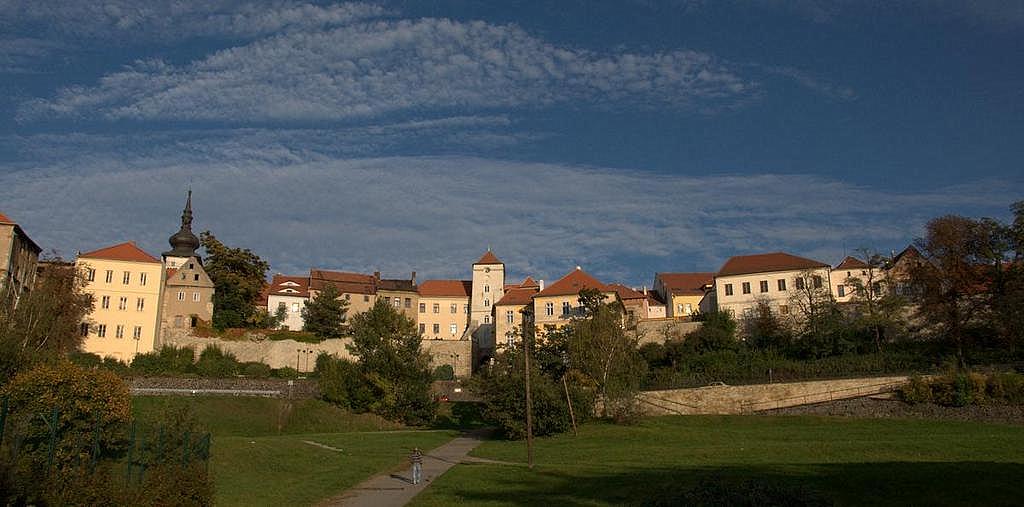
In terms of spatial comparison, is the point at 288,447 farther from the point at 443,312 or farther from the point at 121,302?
the point at 443,312

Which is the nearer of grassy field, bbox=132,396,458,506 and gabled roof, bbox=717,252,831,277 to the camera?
grassy field, bbox=132,396,458,506

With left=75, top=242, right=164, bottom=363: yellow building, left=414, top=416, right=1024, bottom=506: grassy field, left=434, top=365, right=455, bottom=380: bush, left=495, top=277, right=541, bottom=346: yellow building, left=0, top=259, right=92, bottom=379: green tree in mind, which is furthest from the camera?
left=495, top=277, right=541, bottom=346: yellow building

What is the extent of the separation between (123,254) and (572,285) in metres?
42.9

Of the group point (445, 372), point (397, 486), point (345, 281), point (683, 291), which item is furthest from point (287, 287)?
point (397, 486)

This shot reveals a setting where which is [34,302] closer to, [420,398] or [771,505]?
[420,398]

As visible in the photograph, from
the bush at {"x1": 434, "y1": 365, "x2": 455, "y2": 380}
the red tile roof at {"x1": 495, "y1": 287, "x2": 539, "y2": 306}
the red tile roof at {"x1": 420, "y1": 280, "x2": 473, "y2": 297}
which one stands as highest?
the red tile roof at {"x1": 420, "y1": 280, "x2": 473, "y2": 297}

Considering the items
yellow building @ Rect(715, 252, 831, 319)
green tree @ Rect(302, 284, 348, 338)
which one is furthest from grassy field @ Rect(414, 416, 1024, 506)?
green tree @ Rect(302, 284, 348, 338)

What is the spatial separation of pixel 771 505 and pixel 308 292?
8178cm

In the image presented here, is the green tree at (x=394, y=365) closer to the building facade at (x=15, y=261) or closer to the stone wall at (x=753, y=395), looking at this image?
the stone wall at (x=753, y=395)

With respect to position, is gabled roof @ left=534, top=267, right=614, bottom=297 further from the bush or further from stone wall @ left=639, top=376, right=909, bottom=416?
stone wall @ left=639, top=376, right=909, bottom=416

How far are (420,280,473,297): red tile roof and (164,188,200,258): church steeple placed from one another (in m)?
28.5

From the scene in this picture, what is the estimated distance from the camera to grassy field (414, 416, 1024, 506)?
16484 millimetres

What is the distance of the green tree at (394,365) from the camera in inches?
1925

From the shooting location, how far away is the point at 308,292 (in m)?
86.6
